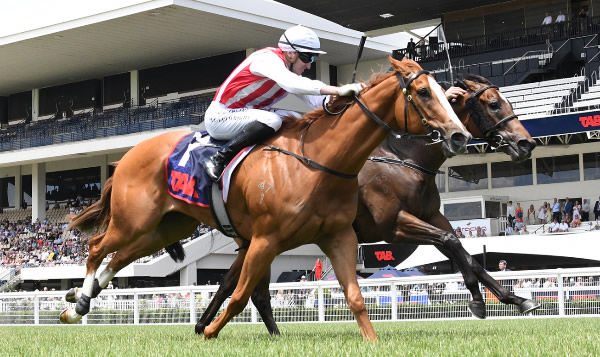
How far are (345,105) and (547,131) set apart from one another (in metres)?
19.5

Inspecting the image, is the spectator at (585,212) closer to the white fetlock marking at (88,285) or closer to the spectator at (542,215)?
the spectator at (542,215)

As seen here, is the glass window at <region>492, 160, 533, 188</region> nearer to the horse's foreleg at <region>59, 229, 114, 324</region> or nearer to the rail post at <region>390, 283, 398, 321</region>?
the rail post at <region>390, 283, 398, 321</region>

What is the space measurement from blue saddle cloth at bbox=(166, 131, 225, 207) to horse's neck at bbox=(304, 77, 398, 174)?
988 mm

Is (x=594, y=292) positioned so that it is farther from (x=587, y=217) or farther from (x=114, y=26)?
(x=114, y=26)

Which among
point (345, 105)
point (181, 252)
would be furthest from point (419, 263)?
point (345, 105)

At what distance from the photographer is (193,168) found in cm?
636

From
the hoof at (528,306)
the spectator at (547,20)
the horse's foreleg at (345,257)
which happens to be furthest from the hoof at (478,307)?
the spectator at (547,20)

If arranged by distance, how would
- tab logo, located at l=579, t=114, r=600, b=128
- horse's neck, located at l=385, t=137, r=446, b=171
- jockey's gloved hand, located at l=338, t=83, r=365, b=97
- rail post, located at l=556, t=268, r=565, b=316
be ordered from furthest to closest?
tab logo, located at l=579, t=114, r=600, b=128
rail post, located at l=556, t=268, r=565, b=316
horse's neck, located at l=385, t=137, r=446, b=171
jockey's gloved hand, located at l=338, t=83, r=365, b=97

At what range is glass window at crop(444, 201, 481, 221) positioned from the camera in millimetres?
28219

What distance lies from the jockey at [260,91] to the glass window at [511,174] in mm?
24302

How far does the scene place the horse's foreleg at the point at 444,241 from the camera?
7.04 meters

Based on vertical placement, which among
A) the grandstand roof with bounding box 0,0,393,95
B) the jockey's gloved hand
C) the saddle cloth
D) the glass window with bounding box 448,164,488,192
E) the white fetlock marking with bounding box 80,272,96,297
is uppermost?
the grandstand roof with bounding box 0,0,393,95

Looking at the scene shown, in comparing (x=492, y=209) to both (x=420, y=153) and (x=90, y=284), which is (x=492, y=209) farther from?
(x=90, y=284)

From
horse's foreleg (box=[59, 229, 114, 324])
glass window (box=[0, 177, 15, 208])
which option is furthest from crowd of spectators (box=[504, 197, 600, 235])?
glass window (box=[0, 177, 15, 208])
